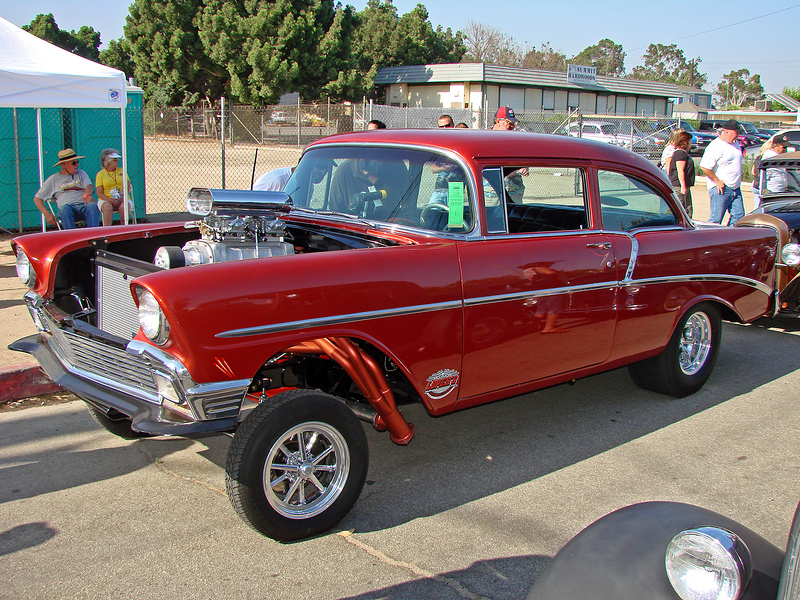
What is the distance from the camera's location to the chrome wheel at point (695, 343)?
5105 millimetres

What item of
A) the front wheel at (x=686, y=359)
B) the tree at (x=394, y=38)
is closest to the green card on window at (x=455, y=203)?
the front wheel at (x=686, y=359)

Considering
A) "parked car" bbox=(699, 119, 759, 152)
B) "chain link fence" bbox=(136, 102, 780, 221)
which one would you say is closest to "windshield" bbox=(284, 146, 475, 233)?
"chain link fence" bbox=(136, 102, 780, 221)

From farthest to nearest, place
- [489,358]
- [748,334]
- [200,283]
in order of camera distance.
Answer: [748,334], [489,358], [200,283]

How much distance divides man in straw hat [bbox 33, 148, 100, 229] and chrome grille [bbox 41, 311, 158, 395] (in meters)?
5.40

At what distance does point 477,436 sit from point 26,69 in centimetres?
624

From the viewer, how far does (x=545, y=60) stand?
8150 centimetres

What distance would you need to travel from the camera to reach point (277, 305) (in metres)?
2.96

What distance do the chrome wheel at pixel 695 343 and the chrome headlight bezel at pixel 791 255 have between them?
6.55ft

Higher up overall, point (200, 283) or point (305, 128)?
point (305, 128)

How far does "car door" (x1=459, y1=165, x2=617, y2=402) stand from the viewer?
3.64 m

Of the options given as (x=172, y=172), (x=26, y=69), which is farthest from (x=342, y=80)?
(x=26, y=69)

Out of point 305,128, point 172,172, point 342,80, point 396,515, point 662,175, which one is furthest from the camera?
point 342,80

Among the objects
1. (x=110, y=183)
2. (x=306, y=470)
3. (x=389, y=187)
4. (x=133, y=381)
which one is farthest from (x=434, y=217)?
(x=110, y=183)

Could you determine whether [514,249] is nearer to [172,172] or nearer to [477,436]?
[477,436]
